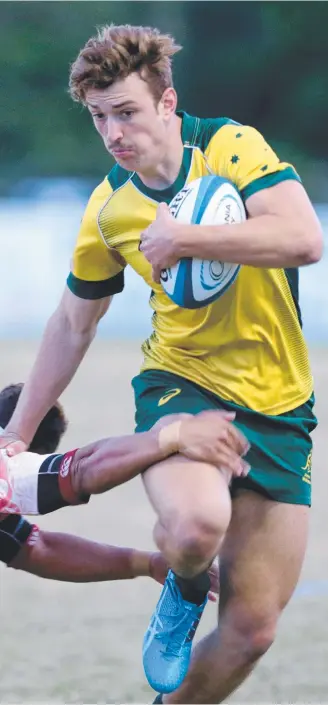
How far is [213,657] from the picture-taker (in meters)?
3.84

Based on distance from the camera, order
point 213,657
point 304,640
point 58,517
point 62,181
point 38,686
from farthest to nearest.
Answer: point 62,181
point 58,517
point 304,640
point 38,686
point 213,657

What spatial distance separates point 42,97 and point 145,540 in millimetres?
12285

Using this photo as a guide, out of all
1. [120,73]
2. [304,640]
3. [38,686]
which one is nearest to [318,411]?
[304,640]

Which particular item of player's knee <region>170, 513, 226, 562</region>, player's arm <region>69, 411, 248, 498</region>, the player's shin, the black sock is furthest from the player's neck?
the black sock

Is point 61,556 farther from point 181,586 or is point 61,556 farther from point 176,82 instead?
point 176,82

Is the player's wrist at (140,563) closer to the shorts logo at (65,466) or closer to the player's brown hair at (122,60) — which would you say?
the shorts logo at (65,466)

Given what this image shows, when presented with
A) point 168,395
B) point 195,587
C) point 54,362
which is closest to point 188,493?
point 195,587

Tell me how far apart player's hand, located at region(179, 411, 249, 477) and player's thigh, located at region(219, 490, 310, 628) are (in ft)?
0.91

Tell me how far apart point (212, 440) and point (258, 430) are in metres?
0.39

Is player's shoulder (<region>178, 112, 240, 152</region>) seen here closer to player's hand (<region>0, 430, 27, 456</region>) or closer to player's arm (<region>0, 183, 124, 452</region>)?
player's arm (<region>0, 183, 124, 452</region>)

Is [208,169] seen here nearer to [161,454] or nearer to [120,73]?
A: [120,73]

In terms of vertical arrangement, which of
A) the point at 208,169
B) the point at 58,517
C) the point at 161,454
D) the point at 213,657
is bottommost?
the point at 58,517

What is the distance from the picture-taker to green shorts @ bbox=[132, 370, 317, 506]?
12.6ft

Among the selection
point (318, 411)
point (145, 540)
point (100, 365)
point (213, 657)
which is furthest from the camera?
point (100, 365)
